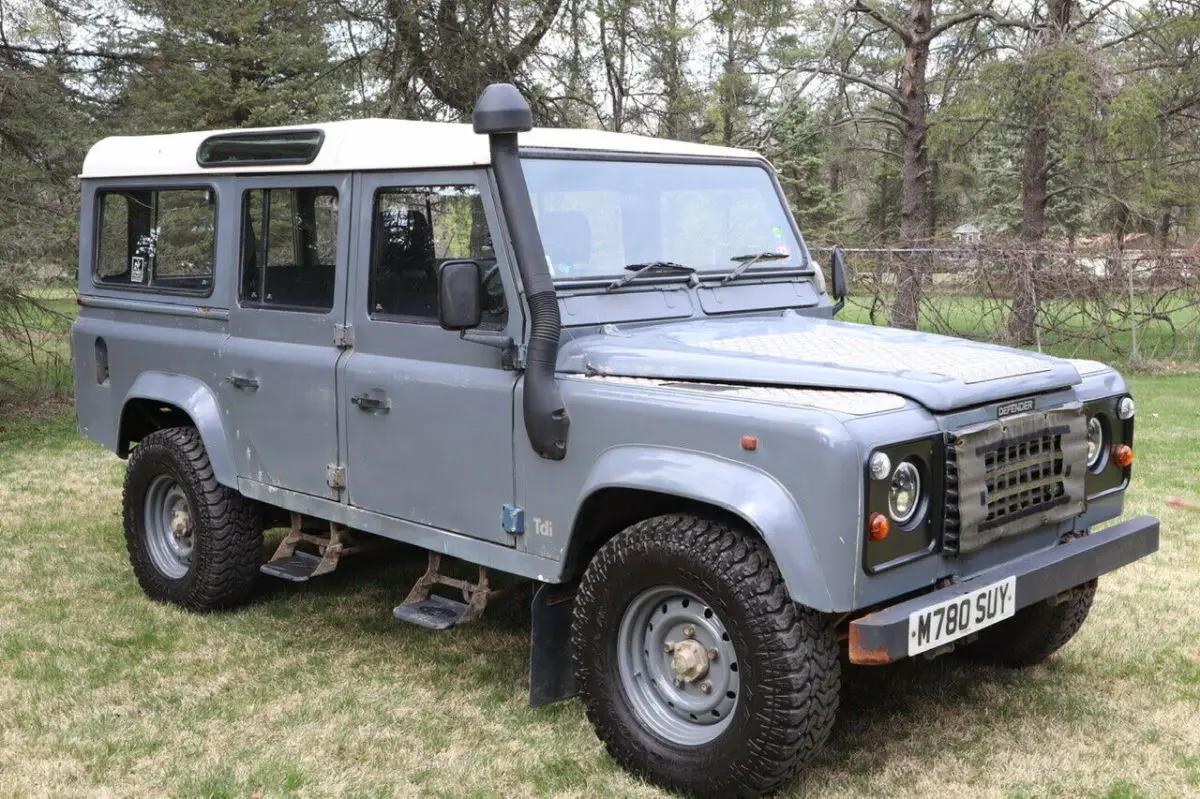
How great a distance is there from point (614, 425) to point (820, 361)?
709 mm

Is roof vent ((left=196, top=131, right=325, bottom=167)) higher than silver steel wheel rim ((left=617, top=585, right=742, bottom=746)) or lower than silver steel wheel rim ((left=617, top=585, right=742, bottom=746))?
higher

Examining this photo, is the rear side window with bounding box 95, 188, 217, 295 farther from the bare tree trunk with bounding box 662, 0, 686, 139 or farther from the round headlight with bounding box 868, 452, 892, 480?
the bare tree trunk with bounding box 662, 0, 686, 139

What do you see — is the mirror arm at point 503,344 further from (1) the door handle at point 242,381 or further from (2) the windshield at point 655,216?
(1) the door handle at point 242,381

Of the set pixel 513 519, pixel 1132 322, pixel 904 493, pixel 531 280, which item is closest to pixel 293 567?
pixel 513 519

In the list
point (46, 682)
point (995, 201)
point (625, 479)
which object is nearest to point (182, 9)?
point (46, 682)

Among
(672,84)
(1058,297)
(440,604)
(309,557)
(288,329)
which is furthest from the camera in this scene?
(672,84)

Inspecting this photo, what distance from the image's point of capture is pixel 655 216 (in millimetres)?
4812

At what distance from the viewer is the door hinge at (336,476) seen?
506cm

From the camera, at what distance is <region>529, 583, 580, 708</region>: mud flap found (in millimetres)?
4332

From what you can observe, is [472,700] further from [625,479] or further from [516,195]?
[516,195]

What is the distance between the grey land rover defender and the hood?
1cm

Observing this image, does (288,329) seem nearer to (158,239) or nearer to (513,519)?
(158,239)

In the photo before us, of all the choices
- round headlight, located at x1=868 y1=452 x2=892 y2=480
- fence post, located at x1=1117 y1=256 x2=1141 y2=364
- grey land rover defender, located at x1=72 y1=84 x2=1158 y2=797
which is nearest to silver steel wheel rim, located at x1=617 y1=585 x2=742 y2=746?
grey land rover defender, located at x1=72 y1=84 x2=1158 y2=797

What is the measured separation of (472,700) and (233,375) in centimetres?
189
